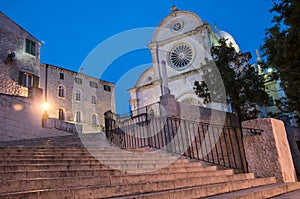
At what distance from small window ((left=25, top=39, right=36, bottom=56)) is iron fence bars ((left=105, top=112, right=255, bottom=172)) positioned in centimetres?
1215

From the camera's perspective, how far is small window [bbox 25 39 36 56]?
2084 centimetres

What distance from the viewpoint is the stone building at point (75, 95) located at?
92.3 feet

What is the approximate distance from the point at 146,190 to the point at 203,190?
0.90 metres

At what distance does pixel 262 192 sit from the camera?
4379mm

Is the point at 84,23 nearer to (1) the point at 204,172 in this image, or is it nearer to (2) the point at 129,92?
(2) the point at 129,92

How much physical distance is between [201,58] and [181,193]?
2618 cm

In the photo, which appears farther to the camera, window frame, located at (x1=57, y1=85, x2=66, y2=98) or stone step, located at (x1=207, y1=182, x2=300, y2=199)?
window frame, located at (x1=57, y1=85, x2=66, y2=98)

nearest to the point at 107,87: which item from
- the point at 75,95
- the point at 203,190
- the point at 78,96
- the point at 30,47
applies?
the point at 78,96

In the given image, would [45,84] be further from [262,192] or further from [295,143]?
[262,192]

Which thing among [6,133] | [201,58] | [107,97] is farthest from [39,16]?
[6,133]

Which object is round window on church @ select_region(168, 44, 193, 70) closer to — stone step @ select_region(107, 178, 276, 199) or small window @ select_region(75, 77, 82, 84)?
small window @ select_region(75, 77, 82, 84)

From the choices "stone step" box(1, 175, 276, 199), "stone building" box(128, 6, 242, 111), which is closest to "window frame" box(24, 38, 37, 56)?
"stone building" box(128, 6, 242, 111)

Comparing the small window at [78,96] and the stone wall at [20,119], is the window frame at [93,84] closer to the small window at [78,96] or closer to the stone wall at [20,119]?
the small window at [78,96]

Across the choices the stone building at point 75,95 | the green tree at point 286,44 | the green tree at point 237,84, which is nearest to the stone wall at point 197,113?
the green tree at point 237,84
